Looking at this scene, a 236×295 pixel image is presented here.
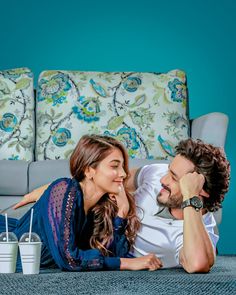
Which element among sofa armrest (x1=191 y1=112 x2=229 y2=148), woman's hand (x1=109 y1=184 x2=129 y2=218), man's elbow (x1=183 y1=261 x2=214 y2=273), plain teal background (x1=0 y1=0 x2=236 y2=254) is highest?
plain teal background (x1=0 y1=0 x2=236 y2=254)

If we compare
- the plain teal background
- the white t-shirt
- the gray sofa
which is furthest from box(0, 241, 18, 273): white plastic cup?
the plain teal background

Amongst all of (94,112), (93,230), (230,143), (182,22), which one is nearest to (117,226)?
(93,230)

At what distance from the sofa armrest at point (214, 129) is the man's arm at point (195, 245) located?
960 mm

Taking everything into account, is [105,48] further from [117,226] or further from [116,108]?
[117,226]

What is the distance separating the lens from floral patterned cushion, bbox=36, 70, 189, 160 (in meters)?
3.48

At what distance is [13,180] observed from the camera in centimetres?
321

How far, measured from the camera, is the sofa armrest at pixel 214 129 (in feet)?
10.4

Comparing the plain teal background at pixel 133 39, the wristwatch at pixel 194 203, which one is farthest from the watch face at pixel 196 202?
the plain teal background at pixel 133 39

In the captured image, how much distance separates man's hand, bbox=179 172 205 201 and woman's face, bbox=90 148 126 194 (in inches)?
7.5

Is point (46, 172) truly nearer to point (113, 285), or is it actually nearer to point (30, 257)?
point (30, 257)

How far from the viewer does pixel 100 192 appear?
90.2 inches

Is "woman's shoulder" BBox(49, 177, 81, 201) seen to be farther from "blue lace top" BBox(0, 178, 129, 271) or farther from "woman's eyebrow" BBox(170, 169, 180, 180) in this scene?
"woman's eyebrow" BBox(170, 169, 180, 180)

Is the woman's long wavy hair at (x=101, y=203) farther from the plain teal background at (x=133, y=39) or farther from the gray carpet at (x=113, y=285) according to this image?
the plain teal background at (x=133, y=39)

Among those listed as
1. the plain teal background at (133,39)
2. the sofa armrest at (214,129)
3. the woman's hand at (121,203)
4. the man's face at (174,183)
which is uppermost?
the plain teal background at (133,39)
